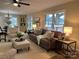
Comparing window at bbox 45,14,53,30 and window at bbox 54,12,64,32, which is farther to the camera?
window at bbox 45,14,53,30

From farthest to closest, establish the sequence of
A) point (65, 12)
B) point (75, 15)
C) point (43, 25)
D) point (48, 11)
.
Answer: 1. point (43, 25)
2. point (48, 11)
3. point (65, 12)
4. point (75, 15)

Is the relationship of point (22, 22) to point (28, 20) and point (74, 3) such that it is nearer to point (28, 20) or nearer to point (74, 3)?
point (28, 20)

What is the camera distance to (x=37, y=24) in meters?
8.88

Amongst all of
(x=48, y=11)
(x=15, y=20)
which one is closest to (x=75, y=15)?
(x=48, y=11)

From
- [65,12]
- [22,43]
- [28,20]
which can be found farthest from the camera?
[28,20]

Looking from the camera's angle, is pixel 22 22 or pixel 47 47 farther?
pixel 22 22

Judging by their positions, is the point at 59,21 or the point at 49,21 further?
the point at 49,21

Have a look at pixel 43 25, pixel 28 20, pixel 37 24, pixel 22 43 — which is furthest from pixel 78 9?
pixel 28 20

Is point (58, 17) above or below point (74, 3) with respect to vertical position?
below

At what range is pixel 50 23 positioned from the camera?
283 inches

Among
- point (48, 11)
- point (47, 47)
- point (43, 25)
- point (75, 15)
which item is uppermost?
point (48, 11)

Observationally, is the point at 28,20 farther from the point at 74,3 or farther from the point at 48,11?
the point at 74,3

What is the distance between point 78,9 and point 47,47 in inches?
98.5

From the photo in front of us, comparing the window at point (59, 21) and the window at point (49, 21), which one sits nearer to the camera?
the window at point (59, 21)
